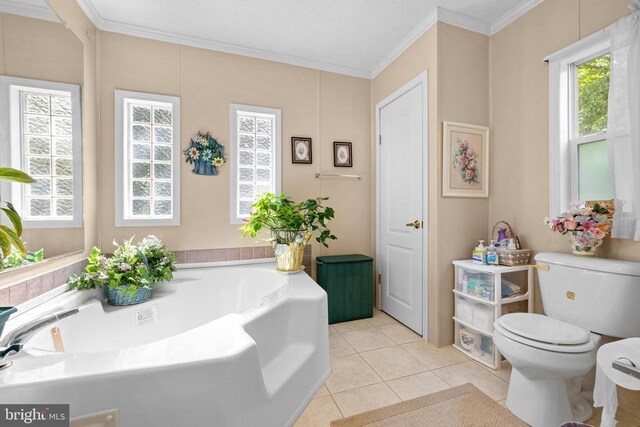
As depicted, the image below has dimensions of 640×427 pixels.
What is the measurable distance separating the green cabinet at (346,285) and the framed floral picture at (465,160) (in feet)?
3.42

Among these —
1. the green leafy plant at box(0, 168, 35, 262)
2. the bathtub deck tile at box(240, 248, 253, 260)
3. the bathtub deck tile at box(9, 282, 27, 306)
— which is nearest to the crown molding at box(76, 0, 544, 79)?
the green leafy plant at box(0, 168, 35, 262)

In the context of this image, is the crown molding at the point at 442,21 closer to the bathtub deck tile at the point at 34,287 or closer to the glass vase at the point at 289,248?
the glass vase at the point at 289,248

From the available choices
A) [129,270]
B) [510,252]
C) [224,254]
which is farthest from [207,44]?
[510,252]

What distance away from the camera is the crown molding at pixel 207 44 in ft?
7.10

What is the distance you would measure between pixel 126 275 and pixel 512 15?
10.8ft

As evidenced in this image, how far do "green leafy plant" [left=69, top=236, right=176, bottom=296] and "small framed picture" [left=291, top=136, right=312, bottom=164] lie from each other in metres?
1.42

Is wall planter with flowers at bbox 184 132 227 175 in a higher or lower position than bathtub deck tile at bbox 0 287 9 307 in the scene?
higher

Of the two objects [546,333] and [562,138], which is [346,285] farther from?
[562,138]

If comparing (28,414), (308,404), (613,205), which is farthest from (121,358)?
(613,205)

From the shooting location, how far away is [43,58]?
1436 mm

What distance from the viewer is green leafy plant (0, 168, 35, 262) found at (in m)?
1.14

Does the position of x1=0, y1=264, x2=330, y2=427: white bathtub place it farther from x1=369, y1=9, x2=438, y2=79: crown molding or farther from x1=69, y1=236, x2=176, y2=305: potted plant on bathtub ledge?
x1=369, y1=9, x2=438, y2=79: crown molding

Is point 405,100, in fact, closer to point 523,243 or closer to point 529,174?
point 529,174

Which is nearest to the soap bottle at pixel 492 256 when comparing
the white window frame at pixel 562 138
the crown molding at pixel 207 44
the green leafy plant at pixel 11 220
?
the white window frame at pixel 562 138
